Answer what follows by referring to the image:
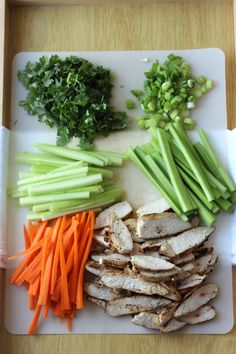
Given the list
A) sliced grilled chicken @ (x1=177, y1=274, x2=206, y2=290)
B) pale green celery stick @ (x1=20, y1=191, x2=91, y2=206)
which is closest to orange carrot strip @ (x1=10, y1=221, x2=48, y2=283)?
pale green celery stick @ (x1=20, y1=191, x2=91, y2=206)

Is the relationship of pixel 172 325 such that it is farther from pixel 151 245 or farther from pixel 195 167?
pixel 195 167

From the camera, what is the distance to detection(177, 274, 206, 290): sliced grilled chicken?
7.63ft

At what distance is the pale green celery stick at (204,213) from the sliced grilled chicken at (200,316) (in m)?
0.39

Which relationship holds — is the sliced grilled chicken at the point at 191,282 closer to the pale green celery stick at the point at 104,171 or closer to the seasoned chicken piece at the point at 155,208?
the seasoned chicken piece at the point at 155,208

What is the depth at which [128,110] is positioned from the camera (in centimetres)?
255

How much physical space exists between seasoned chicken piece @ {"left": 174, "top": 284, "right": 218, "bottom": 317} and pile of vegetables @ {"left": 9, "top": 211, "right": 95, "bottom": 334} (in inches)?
17.6

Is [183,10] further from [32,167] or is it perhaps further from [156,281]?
[156,281]

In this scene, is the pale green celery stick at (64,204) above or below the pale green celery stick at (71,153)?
below

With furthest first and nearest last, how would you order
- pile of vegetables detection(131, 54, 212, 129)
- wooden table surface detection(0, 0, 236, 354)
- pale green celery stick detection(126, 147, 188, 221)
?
wooden table surface detection(0, 0, 236, 354) → pile of vegetables detection(131, 54, 212, 129) → pale green celery stick detection(126, 147, 188, 221)

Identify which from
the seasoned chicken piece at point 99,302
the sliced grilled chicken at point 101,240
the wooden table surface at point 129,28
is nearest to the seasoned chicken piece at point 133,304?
the seasoned chicken piece at point 99,302

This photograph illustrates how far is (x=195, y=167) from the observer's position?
238cm

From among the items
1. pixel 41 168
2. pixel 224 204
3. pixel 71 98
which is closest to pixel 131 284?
pixel 224 204

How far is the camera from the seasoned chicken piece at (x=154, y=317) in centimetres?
230

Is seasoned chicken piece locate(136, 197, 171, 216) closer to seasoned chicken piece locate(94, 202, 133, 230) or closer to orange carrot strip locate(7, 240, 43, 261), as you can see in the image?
seasoned chicken piece locate(94, 202, 133, 230)
